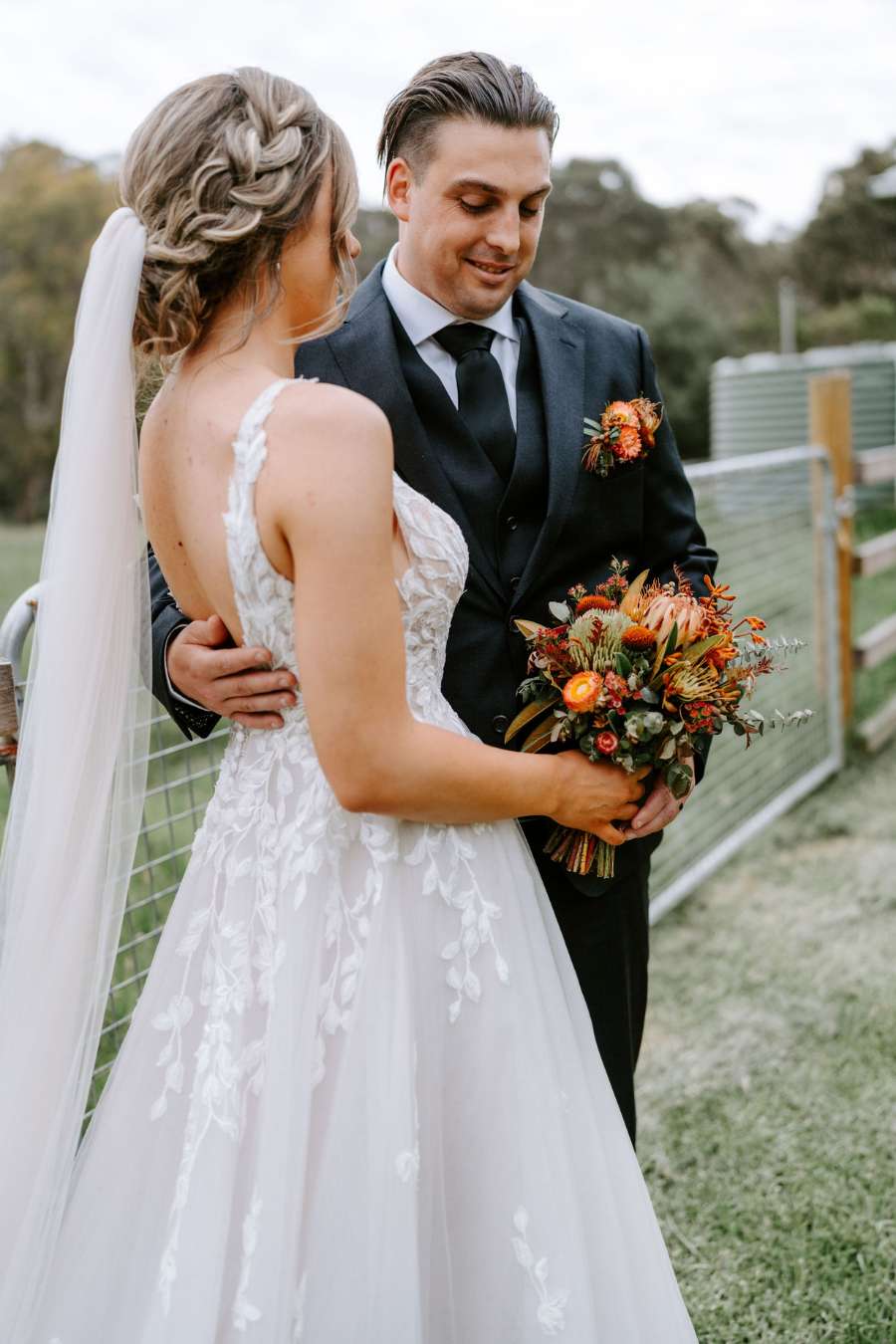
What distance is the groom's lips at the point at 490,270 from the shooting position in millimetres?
2398

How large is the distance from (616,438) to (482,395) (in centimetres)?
27

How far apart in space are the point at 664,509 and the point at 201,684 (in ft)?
3.69

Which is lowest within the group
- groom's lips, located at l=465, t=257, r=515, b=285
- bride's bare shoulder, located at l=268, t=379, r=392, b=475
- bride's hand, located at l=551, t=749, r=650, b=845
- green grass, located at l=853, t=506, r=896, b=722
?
green grass, located at l=853, t=506, r=896, b=722

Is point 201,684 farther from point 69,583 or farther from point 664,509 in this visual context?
point 664,509

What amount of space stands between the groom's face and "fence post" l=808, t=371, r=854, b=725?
4434 mm

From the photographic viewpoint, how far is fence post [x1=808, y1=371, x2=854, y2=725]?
256 inches

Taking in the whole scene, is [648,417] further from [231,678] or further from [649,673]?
[231,678]

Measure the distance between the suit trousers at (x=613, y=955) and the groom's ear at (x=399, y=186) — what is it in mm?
1343

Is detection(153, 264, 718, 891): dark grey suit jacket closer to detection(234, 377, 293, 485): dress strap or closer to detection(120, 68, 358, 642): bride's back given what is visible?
detection(120, 68, 358, 642): bride's back

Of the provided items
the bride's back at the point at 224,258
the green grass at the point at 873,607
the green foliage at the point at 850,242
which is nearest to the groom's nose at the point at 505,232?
the bride's back at the point at 224,258

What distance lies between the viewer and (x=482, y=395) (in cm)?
241

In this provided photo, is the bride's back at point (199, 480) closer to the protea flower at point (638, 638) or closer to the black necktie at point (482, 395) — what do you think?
the protea flower at point (638, 638)

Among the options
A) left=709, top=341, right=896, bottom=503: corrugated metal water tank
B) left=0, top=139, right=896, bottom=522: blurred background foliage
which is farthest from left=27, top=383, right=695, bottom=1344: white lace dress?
left=0, top=139, right=896, bottom=522: blurred background foliage

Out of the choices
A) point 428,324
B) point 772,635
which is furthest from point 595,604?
point 772,635
